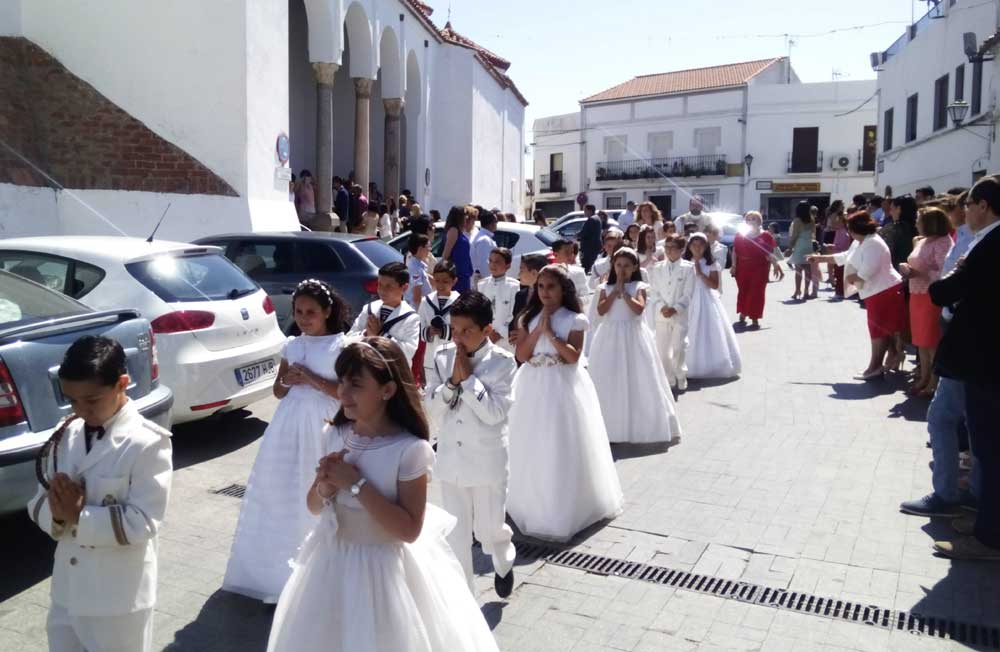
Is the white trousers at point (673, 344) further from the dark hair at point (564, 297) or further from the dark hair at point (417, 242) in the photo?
the dark hair at point (564, 297)

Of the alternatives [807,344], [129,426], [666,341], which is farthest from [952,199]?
[129,426]

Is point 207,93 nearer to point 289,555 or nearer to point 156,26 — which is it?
point 156,26

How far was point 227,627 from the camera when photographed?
4090 mm

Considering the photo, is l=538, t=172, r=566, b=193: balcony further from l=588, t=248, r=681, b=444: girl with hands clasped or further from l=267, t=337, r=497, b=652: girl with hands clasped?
l=267, t=337, r=497, b=652: girl with hands clasped

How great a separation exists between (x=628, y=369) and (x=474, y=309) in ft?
11.7

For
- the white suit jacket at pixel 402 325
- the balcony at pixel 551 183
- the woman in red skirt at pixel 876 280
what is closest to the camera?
the white suit jacket at pixel 402 325

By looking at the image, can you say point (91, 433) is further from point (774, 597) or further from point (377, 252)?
→ point (377, 252)

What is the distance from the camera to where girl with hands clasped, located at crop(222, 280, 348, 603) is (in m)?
4.21

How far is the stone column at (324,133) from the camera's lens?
59.8 feet

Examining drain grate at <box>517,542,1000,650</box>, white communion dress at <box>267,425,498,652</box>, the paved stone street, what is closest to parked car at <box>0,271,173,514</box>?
the paved stone street

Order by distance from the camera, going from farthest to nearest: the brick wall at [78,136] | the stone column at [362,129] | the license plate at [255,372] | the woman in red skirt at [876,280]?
the stone column at [362,129] < the brick wall at [78,136] < the woman in red skirt at [876,280] < the license plate at [255,372]

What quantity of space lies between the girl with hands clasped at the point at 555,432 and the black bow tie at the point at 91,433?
2.75 meters

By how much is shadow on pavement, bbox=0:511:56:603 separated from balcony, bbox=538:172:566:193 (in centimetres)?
5150

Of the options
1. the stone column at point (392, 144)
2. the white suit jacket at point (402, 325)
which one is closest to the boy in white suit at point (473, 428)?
the white suit jacket at point (402, 325)
